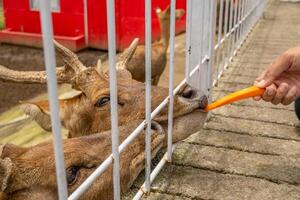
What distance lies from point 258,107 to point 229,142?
78 centimetres

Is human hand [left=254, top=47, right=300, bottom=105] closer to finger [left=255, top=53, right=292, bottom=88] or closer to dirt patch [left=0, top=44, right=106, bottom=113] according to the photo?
finger [left=255, top=53, right=292, bottom=88]

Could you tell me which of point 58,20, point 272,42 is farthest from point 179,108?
point 58,20

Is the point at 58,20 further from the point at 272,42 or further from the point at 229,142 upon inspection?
the point at 229,142

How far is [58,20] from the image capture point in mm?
11141

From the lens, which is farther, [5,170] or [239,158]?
[239,158]

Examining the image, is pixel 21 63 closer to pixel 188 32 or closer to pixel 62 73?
pixel 62 73

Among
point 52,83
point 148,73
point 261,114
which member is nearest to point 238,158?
point 261,114

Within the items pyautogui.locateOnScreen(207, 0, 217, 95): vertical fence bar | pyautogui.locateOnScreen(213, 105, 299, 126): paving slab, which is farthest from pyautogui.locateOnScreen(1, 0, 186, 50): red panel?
pyautogui.locateOnScreen(207, 0, 217, 95): vertical fence bar

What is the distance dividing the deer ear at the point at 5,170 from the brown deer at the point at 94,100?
3.20 feet

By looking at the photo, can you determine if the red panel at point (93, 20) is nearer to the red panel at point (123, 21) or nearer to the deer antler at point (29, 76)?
the red panel at point (123, 21)

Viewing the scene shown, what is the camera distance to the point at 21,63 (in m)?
10.0

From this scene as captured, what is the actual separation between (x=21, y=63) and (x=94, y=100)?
7.57 meters

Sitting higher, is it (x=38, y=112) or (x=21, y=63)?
(x=38, y=112)

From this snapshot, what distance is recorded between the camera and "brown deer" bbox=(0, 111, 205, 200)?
5.91 feet
